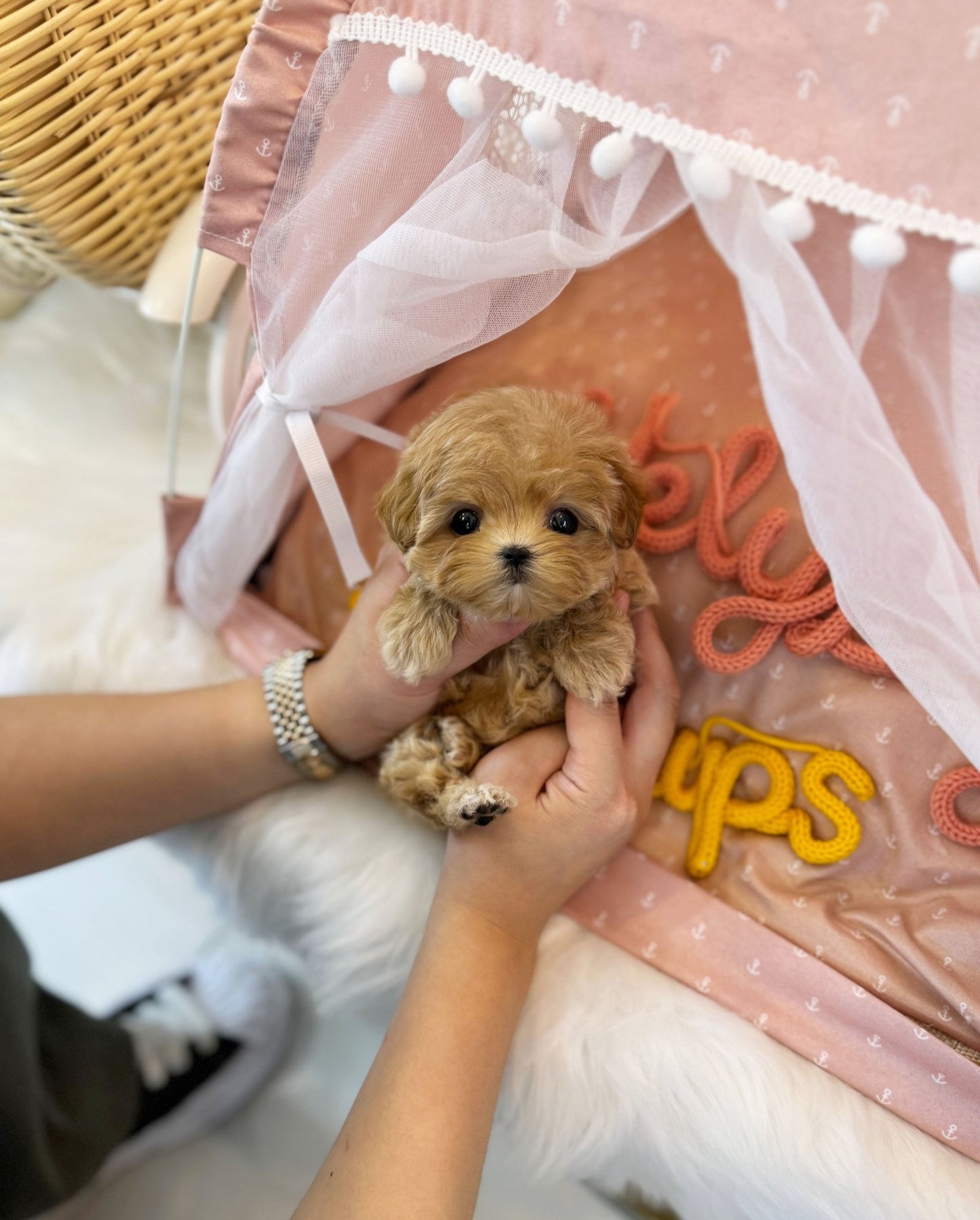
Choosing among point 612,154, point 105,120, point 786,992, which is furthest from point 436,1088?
point 105,120

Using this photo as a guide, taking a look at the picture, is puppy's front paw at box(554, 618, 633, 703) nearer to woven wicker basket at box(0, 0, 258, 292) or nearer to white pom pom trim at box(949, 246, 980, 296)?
white pom pom trim at box(949, 246, 980, 296)

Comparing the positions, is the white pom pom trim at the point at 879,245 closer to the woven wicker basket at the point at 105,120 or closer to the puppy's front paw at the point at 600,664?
the puppy's front paw at the point at 600,664

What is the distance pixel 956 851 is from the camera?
967 mm

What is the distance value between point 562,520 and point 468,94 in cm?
37

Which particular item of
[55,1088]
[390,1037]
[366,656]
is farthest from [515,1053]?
[55,1088]

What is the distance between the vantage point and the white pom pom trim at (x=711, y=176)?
68 centimetres

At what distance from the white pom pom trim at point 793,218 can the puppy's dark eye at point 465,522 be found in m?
0.35

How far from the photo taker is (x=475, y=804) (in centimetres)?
88

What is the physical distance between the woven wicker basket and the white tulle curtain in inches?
17.9

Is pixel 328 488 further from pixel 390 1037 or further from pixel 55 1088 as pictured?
pixel 55 1088

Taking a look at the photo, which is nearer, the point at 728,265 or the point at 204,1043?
the point at 728,265

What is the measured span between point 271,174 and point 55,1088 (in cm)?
122

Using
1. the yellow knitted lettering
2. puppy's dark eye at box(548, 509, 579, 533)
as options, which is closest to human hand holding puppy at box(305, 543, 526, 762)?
puppy's dark eye at box(548, 509, 579, 533)

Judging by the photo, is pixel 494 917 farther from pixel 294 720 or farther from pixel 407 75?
pixel 407 75
